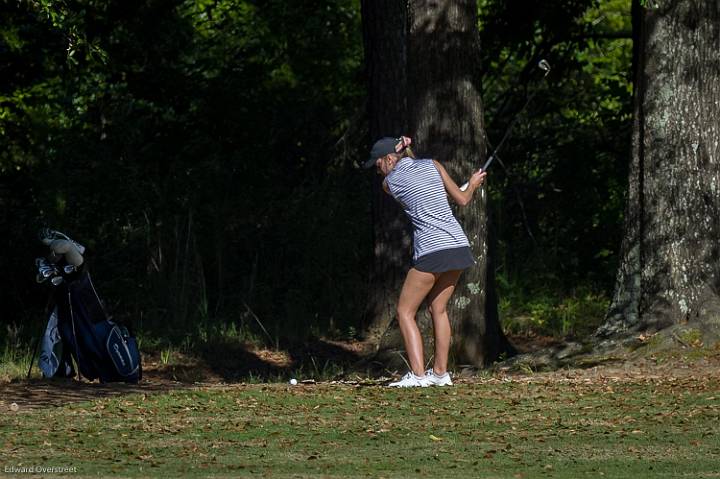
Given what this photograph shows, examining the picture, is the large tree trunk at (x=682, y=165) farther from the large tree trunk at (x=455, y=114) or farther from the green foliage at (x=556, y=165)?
the green foliage at (x=556, y=165)

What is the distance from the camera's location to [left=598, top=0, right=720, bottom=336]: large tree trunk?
12.0 meters

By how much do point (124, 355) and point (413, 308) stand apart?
9.55ft

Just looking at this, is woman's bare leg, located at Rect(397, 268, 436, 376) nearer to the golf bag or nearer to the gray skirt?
the gray skirt

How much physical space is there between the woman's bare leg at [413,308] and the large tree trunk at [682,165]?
2.15 m

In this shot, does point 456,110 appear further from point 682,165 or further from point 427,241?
point 427,241

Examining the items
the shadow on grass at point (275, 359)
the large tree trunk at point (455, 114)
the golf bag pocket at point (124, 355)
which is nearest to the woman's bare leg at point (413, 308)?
the large tree trunk at point (455, 114)

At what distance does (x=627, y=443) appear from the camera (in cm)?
862

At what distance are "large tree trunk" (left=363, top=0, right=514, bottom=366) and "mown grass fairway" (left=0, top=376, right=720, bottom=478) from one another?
145cm

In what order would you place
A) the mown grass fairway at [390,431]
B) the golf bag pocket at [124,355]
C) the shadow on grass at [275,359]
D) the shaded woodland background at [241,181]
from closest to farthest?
the mown grass fairway at [390,431]
the golf bag pocket at [124,355]
the shadow on grass at [275,359]
the shaded woodland background at [241,181]

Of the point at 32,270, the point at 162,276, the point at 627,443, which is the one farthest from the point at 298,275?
the point at 627,443

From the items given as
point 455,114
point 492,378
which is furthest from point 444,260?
point 455,114

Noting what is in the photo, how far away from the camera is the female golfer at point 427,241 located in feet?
35.4

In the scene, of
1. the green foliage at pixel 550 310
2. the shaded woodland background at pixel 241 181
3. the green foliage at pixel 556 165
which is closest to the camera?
the green foliage at pixel 550 310

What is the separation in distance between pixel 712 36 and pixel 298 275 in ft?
28.2
